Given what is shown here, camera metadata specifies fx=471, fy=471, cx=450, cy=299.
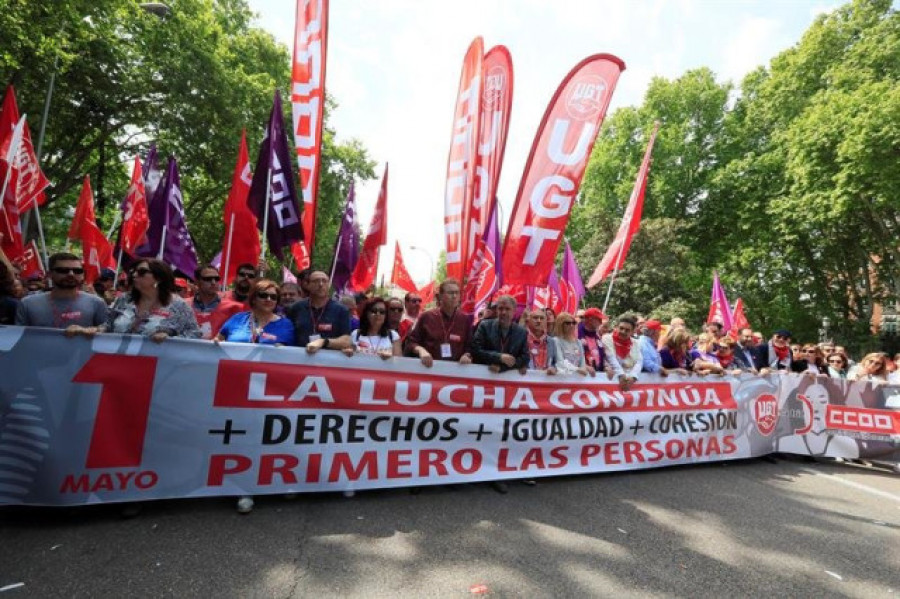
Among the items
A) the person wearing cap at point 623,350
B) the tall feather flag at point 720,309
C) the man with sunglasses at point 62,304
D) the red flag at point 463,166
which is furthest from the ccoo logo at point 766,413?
the man with sunglasses at point 62,304

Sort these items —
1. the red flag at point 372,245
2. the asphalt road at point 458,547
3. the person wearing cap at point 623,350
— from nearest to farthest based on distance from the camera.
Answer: the asphalt road at point 458,547, the person wearing cap at point 623,350, the red flag at point 372,245

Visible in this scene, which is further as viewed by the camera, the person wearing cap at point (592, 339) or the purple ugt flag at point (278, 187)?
the purple ugt flag at point (278, 187)

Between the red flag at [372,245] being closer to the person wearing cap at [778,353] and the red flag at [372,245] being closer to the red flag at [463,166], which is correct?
the red flag at [463,166]

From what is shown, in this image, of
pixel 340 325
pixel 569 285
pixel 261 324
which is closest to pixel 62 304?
pixel 261 324

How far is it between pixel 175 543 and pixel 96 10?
12.8 metres

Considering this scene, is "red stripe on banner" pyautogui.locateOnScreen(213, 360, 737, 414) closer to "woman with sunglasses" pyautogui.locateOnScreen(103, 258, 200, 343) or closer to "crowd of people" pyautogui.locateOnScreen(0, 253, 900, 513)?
"crowd of people" pyautogui.locateOnScreen(0, 253, 900, 513)

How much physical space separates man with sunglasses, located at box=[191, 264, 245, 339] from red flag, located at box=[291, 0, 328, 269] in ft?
5.38

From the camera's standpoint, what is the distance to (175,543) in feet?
9.62

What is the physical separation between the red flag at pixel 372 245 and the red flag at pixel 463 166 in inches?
96.8

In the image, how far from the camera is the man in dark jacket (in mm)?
4520

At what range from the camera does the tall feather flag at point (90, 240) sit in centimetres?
919

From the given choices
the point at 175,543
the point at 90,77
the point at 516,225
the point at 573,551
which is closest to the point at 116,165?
the point at 90,77

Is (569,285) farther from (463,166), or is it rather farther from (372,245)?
(463,166)

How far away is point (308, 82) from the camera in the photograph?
21.0ft
